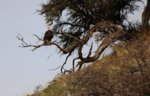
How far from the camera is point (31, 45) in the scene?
2041 cm

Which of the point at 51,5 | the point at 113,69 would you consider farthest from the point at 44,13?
the point at 113,69

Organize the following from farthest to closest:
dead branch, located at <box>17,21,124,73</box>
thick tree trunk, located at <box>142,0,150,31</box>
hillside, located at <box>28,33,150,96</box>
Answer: thick tree trunk, located at <box>142,0,150,31</box> → dead branch, located at <box>17,21,124,73</box> → hillside, located at <box>28,33,150,96</box>

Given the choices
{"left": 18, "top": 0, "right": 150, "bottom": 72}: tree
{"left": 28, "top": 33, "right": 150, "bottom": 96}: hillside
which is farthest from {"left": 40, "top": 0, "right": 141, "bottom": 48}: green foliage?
{"left": 28, "top": 33, "right": 150, "bottom": 96}: hillside

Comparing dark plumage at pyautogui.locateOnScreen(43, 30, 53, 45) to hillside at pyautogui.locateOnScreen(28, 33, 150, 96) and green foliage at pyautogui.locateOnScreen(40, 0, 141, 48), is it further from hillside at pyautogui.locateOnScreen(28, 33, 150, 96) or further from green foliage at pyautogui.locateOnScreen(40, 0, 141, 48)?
hillside at pyautogui.locateOnScreen(28, 33, 150, 96)

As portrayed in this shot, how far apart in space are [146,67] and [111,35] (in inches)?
336

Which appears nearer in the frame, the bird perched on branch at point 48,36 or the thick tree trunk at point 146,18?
the bird perched on branch at point 48,36

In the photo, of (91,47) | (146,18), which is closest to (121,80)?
(91,47)

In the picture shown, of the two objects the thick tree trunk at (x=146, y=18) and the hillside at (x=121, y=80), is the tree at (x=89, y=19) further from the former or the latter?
the hillside at (x=121, y=80)

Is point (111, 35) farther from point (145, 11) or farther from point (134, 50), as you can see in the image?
point (134, 50)

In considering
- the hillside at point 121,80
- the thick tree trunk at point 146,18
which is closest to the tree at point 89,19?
the thick tree trunk at point 146,18

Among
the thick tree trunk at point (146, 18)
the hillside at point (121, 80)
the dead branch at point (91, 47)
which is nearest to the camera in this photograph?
the hillside at point (121, 80)

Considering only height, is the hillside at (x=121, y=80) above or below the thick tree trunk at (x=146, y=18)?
below

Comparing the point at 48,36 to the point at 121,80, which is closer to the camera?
the point at 121,80

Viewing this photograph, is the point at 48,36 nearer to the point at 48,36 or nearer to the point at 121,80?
the point at 48,36
